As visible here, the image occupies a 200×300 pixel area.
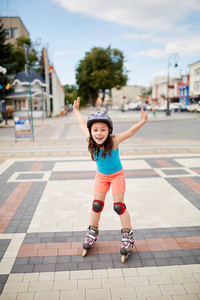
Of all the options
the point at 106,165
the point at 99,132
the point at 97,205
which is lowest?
the point at 97,205

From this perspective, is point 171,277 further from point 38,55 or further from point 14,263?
point 38,55

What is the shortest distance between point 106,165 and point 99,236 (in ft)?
3.79

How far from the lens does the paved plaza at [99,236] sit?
276 centimetres

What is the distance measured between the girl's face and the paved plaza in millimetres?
1455

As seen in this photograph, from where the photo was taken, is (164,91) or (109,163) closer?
(109,163)

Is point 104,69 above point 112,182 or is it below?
above

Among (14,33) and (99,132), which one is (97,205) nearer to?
(99,132)

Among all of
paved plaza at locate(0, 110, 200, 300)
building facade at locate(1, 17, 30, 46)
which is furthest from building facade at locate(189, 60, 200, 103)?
paved plaza at locate(0, 110, 200, 300)

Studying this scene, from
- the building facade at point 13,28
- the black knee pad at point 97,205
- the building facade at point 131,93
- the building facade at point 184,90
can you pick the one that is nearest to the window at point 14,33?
the building facade at point 13,28

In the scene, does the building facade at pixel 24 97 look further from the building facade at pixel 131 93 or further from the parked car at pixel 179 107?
the building facade at pixel 131 93

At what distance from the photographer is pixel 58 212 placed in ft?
15.1

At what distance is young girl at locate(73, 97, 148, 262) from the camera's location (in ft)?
10.5

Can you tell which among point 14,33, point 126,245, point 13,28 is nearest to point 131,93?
point 14,33

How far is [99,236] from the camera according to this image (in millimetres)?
3826
